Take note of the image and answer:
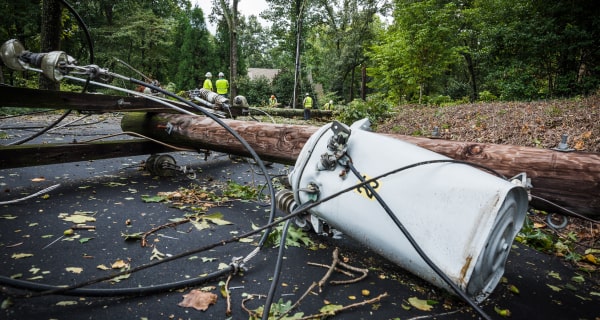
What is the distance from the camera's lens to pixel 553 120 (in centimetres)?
556

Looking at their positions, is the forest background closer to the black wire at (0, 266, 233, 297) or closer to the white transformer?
the black wire at (0, 266, 233, 297)

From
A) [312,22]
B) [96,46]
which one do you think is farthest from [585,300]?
[312,22]

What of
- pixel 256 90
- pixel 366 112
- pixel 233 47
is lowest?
pixel 366 112

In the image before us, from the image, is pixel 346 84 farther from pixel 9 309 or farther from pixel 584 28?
pixel 9 309

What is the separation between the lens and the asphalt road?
142cm

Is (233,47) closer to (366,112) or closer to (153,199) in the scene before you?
(366,112)

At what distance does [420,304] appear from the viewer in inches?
61.6

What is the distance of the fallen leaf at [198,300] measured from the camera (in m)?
1.44

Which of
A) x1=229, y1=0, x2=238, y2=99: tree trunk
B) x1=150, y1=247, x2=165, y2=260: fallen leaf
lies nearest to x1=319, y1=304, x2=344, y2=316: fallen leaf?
x1=150, y1=247, x2=165, y2=260: fallen leaf

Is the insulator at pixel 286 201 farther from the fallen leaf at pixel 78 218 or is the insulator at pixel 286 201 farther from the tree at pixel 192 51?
the tree at pixel 192 51

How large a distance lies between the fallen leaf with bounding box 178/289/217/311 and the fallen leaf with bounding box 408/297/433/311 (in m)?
1.01

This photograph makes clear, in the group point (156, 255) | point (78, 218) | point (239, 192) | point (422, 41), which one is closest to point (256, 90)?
point (422, 41)

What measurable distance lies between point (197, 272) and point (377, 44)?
20391mm

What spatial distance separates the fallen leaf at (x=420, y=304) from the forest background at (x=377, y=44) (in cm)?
537
